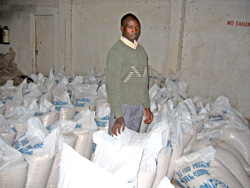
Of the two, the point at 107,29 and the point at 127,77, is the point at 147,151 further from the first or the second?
the point at 107,29

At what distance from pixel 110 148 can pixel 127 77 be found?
19.2 inches

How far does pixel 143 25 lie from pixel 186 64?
1177 mm

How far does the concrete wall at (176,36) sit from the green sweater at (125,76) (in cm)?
288

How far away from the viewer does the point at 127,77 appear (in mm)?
1356

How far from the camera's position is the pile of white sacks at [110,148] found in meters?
0.98

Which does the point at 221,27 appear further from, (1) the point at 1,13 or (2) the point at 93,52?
(1) the point at 1,13

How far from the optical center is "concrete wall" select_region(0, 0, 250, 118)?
382 centimetres

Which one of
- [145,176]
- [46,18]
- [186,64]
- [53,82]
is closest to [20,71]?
[46,18]

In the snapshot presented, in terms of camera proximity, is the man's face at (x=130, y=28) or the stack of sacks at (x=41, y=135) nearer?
the stack of sacks at (x=41, y=135)

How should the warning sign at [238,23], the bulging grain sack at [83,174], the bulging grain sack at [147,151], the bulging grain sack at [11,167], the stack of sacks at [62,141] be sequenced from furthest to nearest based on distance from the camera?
1. the warning sign at [238,23]
2. the stack of sacks at [62,141]
3. the bulging grain sack at [147,151]
4. the bulging grain sack at [11,167]
5. the bulging grain sack at [83,174]

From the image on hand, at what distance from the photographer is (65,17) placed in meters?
4.80

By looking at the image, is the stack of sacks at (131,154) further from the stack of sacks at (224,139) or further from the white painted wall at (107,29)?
the white painted wall at (107,29)

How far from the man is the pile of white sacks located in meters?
0.15

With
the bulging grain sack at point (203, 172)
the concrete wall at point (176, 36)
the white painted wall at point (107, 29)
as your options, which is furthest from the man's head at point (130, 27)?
the white painted wall at point (107, 29)
